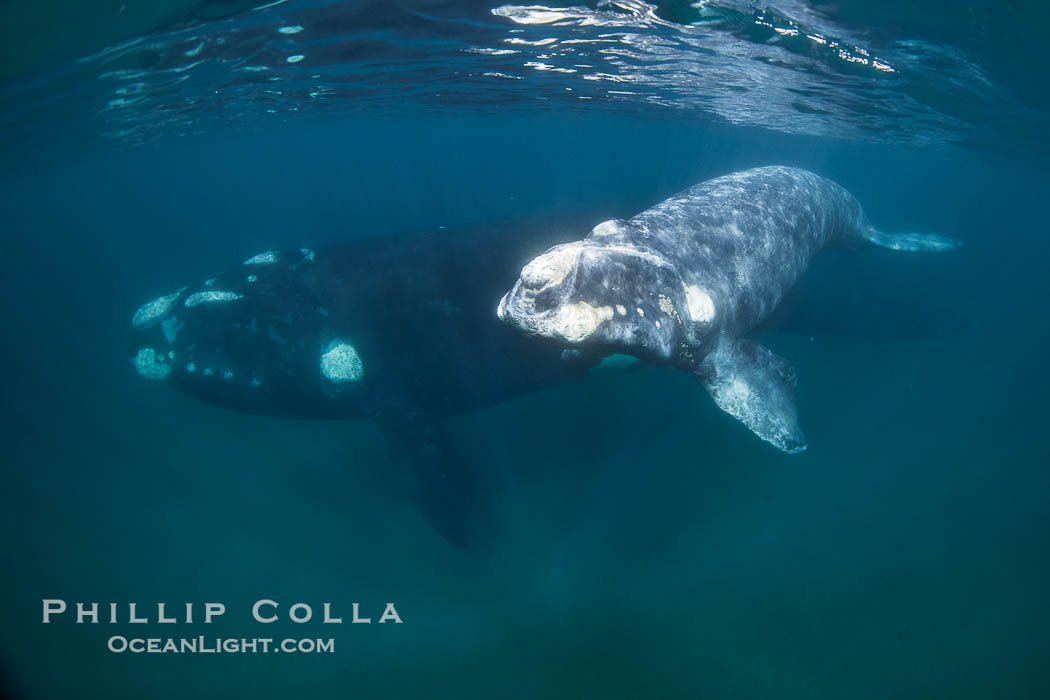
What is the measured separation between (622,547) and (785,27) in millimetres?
12328

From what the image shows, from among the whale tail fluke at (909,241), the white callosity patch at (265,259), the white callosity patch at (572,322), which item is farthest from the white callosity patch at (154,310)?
the whale tail fluke at (909,241)

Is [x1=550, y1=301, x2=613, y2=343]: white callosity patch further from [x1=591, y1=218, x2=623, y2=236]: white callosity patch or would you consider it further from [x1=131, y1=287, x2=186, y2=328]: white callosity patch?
[x1=131, y1=287, x2=186, y2=328]: white callosity patch

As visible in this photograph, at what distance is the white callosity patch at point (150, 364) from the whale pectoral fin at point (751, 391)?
9.36m

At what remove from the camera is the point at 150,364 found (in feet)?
30.3

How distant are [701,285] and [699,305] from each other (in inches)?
10.4

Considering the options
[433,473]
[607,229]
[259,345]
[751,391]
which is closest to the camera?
[607,229]

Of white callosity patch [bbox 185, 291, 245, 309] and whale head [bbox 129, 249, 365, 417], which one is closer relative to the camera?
whale head [bbox 129, 249, 365, 417]

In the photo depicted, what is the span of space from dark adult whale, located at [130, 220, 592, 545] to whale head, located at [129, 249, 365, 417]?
0.02m

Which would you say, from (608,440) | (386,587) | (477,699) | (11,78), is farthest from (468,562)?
(11,78)

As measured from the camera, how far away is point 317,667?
277 inches

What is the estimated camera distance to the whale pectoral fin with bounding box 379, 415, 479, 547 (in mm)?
7949

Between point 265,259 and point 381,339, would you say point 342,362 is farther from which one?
point 265,259

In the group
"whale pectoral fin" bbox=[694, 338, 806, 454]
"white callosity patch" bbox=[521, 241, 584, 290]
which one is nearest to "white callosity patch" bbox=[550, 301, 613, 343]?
"white callosity patch" bbox=[521, 241, 584, 290]

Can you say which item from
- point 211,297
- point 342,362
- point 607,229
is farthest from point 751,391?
point 211,297
